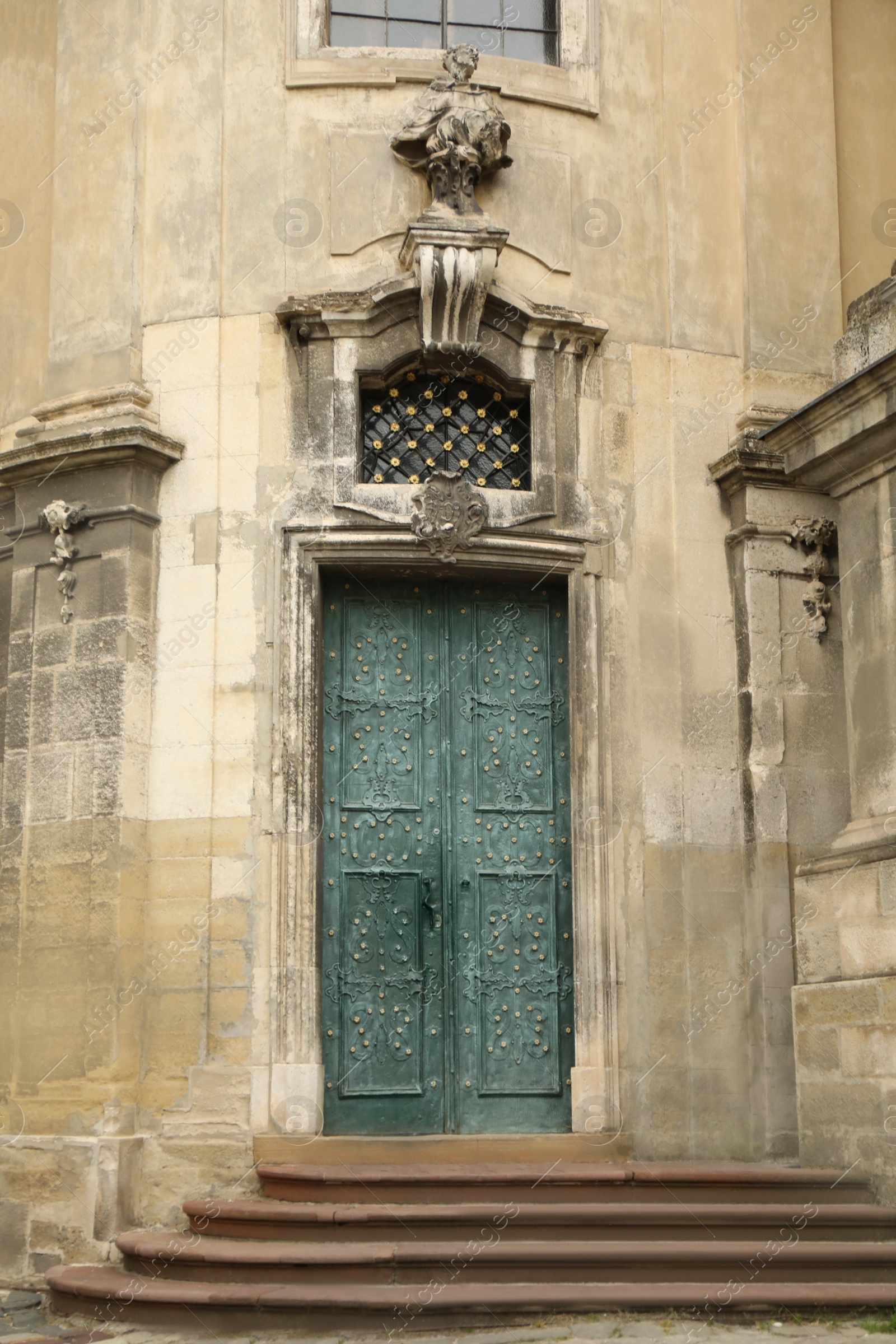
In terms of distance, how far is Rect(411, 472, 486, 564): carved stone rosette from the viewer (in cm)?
961

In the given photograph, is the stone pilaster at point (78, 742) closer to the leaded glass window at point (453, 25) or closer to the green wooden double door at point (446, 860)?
the green wooden double door at point (446, 860)

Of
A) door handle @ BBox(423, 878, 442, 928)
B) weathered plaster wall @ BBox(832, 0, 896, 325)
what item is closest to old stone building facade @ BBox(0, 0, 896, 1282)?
door handle @ BBox(423, 878, 442, 928)

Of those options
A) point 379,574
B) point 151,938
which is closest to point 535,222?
point 379,574

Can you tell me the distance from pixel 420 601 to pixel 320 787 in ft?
4.47

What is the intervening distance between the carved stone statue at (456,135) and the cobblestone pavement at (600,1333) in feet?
20.8

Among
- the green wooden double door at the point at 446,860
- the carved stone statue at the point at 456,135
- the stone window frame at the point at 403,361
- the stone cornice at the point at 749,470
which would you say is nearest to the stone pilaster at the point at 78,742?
the stone window frame at the point at 403,361

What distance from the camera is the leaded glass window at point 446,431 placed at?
32.8ft

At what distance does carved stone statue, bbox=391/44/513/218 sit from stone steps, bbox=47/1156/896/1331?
18.7 feet

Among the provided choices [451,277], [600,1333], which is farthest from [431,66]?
[600,1333]

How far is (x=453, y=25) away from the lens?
10.6 metres

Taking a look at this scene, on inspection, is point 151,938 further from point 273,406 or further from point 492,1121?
point 273,406

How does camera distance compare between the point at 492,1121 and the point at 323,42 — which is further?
the point at 323,42

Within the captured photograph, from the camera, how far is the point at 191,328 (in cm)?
992

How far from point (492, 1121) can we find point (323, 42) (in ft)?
22.3
